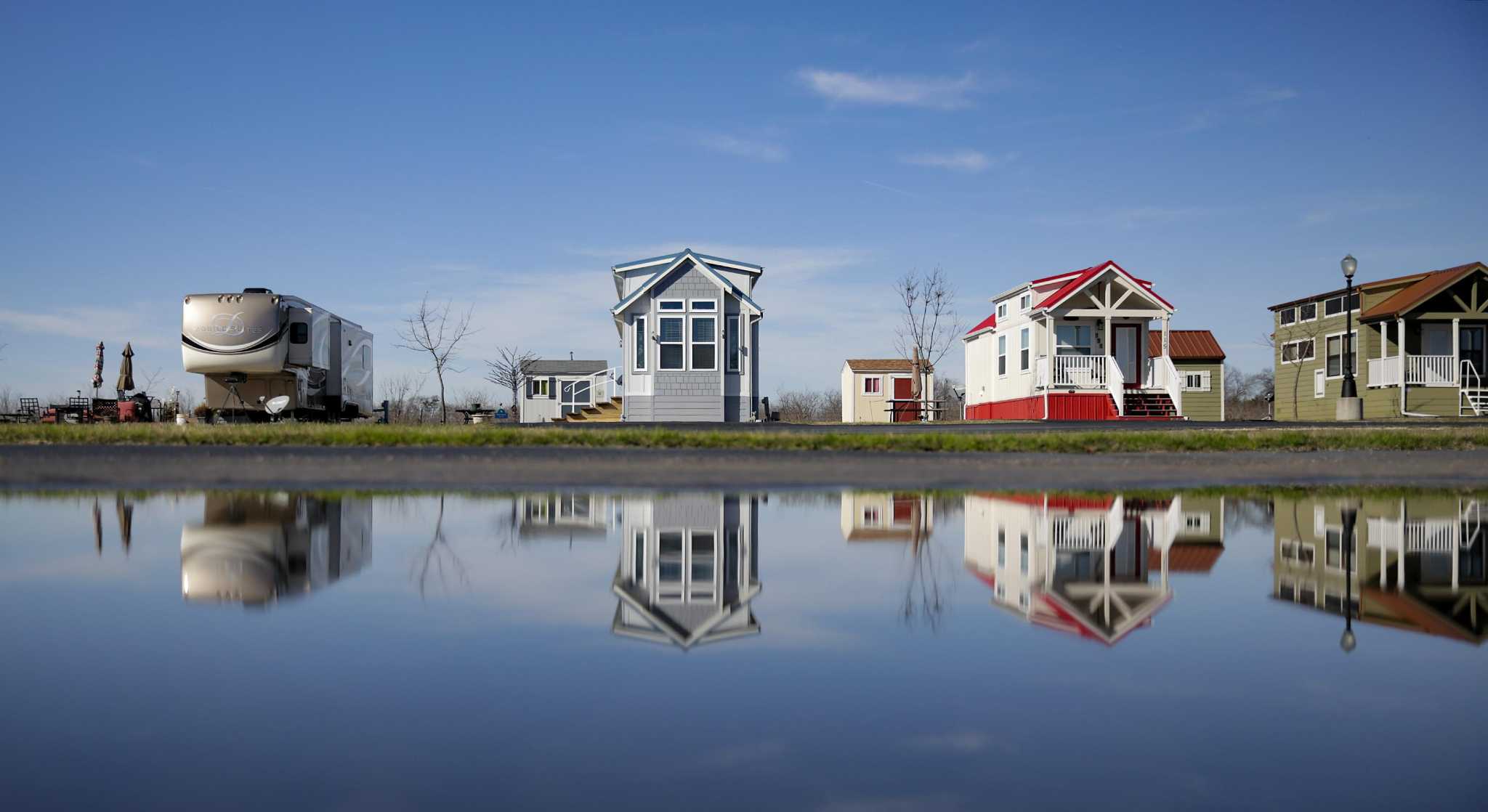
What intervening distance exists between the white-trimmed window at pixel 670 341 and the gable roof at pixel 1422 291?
25.6 meters

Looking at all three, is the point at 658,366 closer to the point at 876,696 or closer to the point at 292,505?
the point at 292,505

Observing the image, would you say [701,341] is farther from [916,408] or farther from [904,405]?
[904,405]

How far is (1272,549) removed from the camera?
7.45 meters

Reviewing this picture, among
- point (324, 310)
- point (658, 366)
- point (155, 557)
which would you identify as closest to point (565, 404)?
point (658, 366)

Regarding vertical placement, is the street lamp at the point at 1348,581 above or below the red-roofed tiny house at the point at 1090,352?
below

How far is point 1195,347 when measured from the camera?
1955 inches

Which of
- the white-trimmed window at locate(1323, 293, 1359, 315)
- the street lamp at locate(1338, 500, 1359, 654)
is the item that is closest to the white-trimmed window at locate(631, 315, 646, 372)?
the street lamp at locate(1338, 500, 1359, 654)

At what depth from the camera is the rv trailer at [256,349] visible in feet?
81.5

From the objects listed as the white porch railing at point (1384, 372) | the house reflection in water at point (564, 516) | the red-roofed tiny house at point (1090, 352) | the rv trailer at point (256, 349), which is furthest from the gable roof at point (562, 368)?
the house reflection in water at point (564, 516)

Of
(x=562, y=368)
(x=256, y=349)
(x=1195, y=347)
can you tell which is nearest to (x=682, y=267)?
(x=256, y=349)

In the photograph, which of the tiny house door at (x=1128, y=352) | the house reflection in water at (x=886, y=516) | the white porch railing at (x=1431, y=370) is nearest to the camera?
the house reflection in water at (x=886, y=516)

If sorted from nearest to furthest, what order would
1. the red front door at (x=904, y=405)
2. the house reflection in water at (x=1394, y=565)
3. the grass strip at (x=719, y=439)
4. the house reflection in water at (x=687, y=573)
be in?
the house reflection in water at (x=687, y=573)
the house reflection in water at (x=1394, y=565)
the grass strip at (x=719, y=439)
the red front door at (x=904, y=405)

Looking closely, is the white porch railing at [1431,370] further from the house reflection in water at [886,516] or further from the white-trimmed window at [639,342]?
the house reflection in water at [886,516]

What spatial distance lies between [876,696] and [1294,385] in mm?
50930
